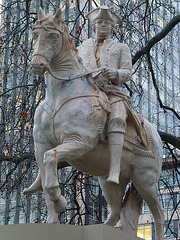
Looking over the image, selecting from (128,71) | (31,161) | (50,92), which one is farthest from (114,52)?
(31,161)

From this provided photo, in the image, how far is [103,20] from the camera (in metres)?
7.67

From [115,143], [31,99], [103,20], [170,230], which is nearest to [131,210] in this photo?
[115,143]

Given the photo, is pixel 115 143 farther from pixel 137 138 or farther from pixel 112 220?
pixel 112 220

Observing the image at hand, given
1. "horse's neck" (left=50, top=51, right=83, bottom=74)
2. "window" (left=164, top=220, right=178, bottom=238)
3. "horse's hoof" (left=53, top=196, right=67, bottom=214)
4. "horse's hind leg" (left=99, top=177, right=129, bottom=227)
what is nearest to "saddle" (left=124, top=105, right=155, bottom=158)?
"horse's hind leg" (left=99, top=177, right=129, bottom=227)

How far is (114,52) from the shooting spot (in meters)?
7.57

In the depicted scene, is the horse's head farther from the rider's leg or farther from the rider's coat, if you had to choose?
the rider's leg

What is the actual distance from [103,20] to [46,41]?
3.97 feet

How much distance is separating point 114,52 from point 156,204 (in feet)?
6.43

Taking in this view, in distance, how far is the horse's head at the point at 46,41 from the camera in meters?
6.60

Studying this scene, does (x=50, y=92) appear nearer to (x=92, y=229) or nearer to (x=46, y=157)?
(x=46, y=157)

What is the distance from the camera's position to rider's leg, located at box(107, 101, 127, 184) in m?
6.83

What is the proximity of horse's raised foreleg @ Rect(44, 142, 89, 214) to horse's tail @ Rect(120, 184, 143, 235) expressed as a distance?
155 centimetres

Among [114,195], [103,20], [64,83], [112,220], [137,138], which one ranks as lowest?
[112,220]

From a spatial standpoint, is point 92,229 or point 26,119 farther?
point 26,119
